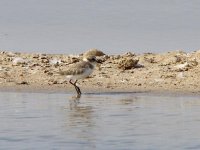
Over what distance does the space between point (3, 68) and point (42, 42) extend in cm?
366

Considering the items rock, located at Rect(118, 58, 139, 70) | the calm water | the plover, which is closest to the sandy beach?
rock, located at Rect(118, 58, 139, 70)

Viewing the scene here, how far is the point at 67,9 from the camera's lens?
1036 inches

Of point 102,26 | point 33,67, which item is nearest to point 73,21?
point 102,26

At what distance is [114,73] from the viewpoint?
17203mm

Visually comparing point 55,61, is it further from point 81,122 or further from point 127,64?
point 81,122

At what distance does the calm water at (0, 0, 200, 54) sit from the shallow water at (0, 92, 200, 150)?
5622 mm

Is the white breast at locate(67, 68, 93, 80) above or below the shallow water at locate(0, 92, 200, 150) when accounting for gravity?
above

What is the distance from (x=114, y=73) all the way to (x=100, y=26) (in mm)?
5997

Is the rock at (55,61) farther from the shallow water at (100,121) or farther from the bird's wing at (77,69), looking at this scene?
the shallow water at (100,121)

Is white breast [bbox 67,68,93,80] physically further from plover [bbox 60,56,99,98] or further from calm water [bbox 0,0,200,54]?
calm water [bbox 0,0,200,54]

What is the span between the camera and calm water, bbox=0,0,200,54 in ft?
68.7

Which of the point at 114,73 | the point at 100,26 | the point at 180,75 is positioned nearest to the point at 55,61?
the point at 114,73

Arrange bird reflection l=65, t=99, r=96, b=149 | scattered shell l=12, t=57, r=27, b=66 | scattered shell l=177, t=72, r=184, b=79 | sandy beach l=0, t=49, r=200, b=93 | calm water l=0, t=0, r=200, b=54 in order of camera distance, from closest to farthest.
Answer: bird reflection l=65, t=99, r=96, b=149 → sandy beach l=0, t=49, r=200, b=93 → scattered shell l=177, t=72, r=184, b=79 → scattered shell l=12, t=57, r=27, b=66 → calm water l=0, t=0, r=200, b=54

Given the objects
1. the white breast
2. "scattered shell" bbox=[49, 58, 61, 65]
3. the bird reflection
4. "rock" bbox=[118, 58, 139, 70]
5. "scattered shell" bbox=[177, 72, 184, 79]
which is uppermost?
"scattered shell" bbox=[49, 58, 61, 65]
